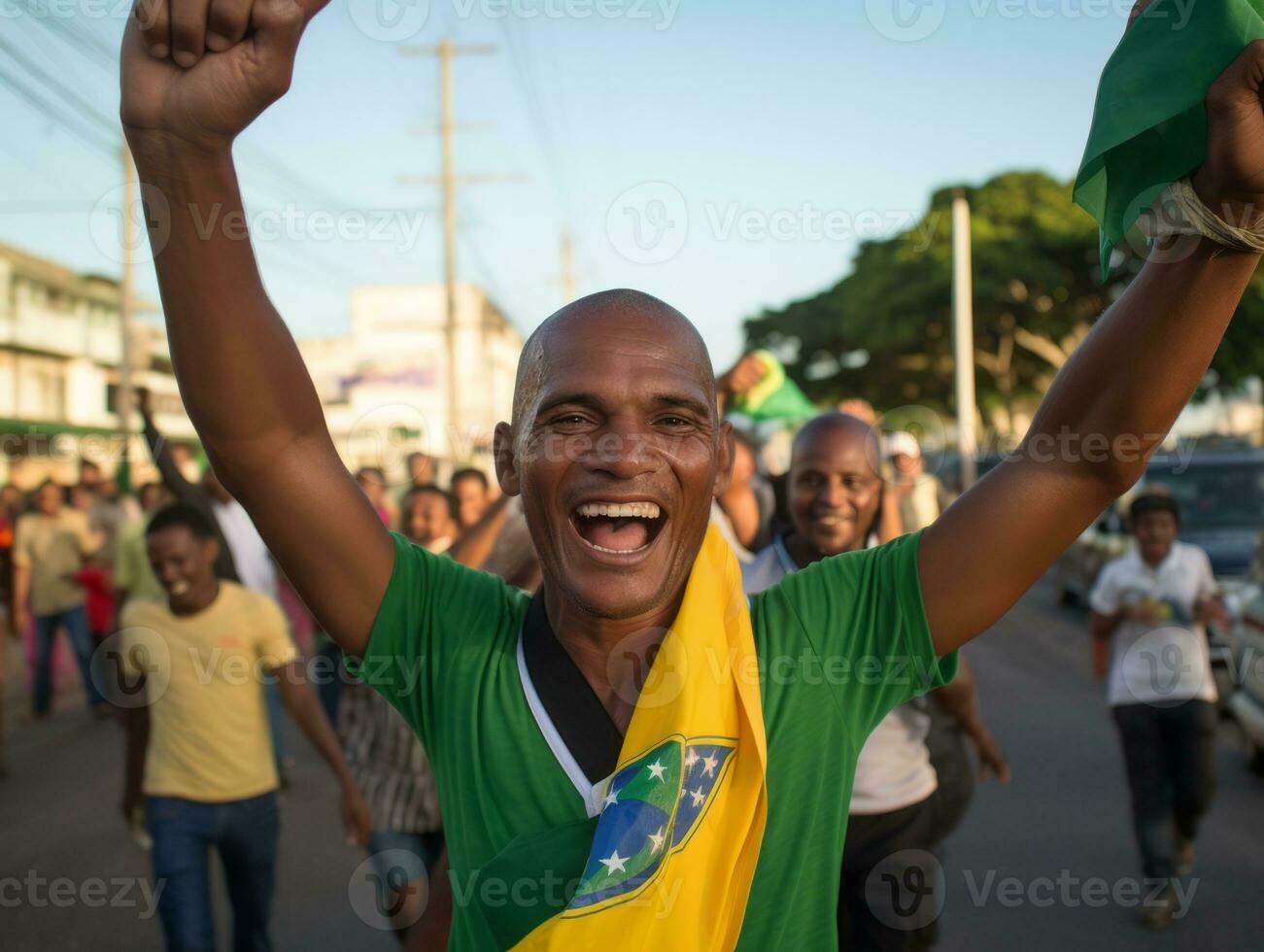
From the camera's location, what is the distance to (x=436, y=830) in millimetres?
4168

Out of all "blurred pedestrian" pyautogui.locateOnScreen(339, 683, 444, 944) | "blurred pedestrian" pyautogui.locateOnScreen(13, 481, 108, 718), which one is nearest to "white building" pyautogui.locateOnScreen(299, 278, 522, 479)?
"blurred pedestrian" pyautogui.locateOnScreen(13, 481, 108, 718)

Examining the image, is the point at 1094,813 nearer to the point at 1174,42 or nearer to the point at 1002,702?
the point at 1002,702

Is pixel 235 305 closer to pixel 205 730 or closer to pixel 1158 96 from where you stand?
pixel 1158 96

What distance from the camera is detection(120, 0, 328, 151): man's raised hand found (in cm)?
131

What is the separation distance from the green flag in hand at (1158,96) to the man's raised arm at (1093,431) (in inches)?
2.3

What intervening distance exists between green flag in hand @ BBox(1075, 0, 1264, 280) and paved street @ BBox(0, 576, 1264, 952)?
13.3 feet

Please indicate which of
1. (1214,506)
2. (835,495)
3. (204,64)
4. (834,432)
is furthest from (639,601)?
(1214,506)

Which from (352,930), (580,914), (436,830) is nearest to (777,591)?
(580,914)

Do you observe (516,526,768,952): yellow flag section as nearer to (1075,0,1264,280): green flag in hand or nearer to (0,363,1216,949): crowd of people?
(1075,0,1264,280): green flag in hand

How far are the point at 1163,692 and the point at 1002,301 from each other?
32.1 meters

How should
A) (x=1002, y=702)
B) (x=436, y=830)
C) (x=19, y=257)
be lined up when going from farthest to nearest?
(x=19, y=257), (x=1002, y=702), (x=436, y=830)

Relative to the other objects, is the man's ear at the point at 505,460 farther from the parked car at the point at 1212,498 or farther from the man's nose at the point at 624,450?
the parked car at the point at 1212,498

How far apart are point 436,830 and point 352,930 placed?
56.9 inches

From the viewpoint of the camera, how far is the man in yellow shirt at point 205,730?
13.6 ft
